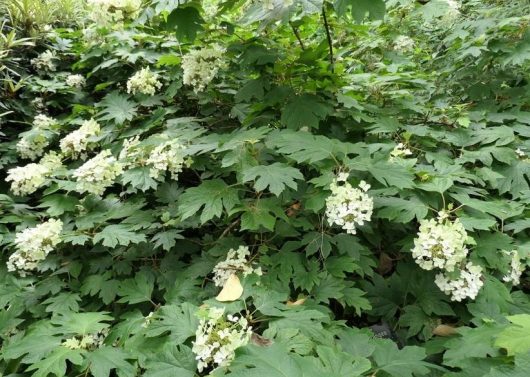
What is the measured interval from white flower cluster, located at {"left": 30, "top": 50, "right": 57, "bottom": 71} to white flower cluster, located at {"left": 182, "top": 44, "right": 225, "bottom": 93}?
1952mm

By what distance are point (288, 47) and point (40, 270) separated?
1.79 metres

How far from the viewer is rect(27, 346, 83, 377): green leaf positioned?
1.43 meters

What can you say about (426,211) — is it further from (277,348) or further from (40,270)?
(40,270)

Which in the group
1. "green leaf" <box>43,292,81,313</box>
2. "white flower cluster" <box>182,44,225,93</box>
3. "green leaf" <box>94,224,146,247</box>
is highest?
"white flower cluster" <box>182,44,225,93</box>

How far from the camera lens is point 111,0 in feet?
8.09

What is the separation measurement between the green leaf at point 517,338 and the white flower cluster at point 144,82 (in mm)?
Result: 2426

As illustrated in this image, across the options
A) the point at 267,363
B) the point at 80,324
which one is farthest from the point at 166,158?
the point at 267,363

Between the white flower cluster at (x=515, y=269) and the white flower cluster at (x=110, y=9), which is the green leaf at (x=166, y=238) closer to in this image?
the white flower cluster at (x=110, y=9)

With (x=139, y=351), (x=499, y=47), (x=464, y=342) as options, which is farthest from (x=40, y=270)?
(x=499, y=47)

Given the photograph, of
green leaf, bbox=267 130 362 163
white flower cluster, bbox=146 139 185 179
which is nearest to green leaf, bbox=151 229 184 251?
white flower cluster, bbox=146 139 185 179

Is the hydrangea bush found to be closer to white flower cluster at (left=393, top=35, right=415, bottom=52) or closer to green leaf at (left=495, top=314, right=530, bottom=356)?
green leaf at (left=495, top=314, right=530, bottom=356)

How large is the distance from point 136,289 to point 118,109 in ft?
4.58

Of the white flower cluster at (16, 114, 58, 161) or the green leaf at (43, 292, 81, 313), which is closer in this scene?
the green leaf at (43, 292, 81, 313)

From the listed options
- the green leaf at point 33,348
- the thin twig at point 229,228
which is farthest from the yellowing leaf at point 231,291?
the green leaf at point 33,348
